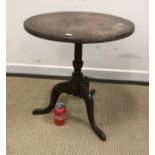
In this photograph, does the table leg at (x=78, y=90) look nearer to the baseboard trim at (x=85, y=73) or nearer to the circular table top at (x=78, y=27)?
the circular table top at (x=78, y=27)

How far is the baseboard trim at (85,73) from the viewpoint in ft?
7.91

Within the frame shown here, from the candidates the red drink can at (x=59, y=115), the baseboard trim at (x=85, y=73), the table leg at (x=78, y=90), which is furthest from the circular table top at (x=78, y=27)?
Result: the baseboard trim at (x=85, y=73)

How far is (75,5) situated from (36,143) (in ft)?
4.01

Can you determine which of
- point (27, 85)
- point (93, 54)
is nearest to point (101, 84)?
point (93, 54)

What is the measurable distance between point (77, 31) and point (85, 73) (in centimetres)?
107

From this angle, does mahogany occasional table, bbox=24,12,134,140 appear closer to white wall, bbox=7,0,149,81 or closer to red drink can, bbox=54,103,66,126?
red drink can, bbox=54,103,66,126

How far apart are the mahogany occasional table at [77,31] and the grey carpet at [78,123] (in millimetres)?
95

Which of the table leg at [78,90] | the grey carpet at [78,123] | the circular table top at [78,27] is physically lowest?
the grey carpet at [78,123]

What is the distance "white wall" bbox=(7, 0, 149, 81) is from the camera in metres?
2.22

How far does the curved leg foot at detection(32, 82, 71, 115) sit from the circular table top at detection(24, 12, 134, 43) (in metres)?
0.46

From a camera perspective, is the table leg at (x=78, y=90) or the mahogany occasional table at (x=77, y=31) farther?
the table leg at (x=78, y=90)

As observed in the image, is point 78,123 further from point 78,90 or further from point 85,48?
point 85,48

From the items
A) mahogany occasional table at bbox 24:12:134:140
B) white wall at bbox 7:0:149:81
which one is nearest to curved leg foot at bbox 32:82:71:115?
mahogany occasional table at bbox 24:12:134:140

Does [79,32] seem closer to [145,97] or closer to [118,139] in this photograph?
[118,139]
